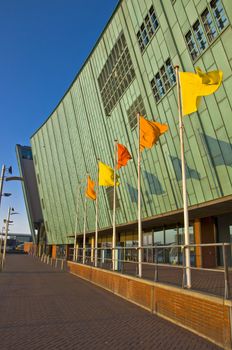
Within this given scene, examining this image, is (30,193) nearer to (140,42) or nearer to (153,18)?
(140,42)

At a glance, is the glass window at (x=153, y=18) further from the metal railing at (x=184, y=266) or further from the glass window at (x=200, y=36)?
the metal railing at (x=184, y=266)

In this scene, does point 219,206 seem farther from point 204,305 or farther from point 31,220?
point 31,220

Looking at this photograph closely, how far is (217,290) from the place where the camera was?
7.80m

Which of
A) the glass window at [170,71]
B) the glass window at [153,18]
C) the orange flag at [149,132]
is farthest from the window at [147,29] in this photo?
the orange flag at [149,132]

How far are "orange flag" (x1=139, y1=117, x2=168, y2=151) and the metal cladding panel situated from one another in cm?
393

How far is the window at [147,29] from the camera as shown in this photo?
70.1 ft

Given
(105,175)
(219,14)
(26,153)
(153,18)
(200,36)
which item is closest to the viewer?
(219,14)

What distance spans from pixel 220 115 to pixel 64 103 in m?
32.0

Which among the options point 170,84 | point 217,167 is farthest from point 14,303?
point 170,84

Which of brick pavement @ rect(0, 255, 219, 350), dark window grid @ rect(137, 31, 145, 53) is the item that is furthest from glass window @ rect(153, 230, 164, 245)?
brick pavement @ rect(0, 255, 219, 350)

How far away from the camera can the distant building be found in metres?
87.6

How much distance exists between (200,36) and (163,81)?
14.0 feet

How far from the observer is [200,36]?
1736 cm

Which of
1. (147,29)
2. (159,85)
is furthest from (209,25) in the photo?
(147,29)
